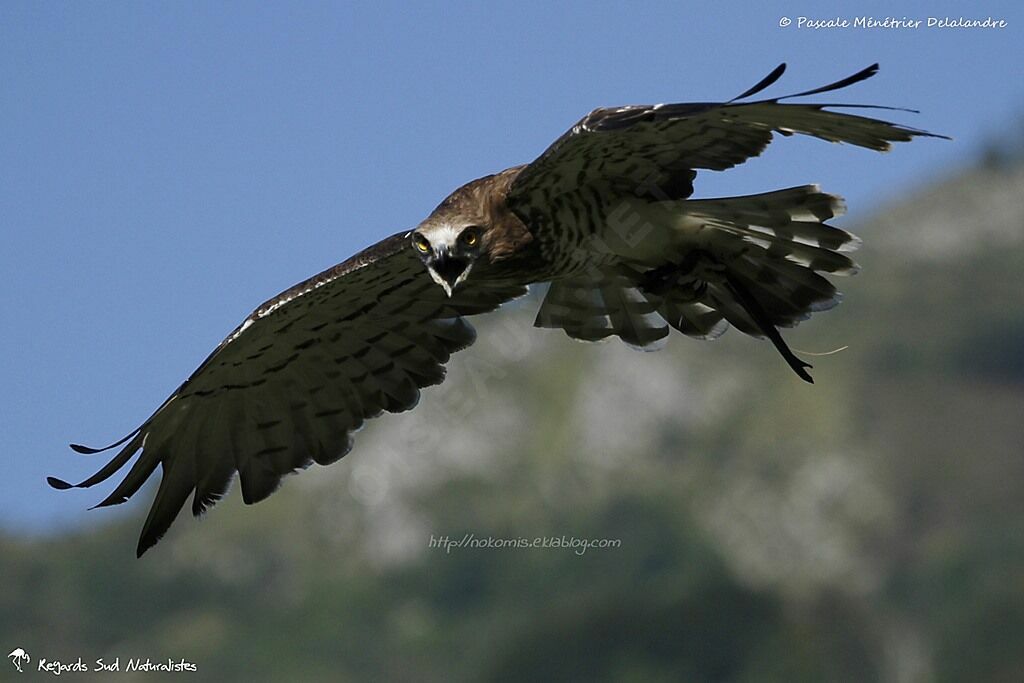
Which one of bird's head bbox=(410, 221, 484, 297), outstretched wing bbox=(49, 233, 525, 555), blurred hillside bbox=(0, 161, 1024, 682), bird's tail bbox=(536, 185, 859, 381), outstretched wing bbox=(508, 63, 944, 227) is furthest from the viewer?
blurred hillside bbox=(0, 161, 1024, 682)

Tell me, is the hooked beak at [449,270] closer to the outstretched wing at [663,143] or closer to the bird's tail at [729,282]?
the outstretched wing at [663,143]

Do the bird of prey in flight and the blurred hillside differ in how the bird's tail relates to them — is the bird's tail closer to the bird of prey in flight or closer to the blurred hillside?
the bird of prey in flight

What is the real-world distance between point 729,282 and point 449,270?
1.75 m

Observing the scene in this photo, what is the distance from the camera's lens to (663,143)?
8.64 meters

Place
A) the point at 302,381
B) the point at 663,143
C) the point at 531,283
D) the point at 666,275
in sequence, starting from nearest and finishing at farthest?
the point at 663,143 < the point at 531,283 < the point at 666,275 < the point at 302,381

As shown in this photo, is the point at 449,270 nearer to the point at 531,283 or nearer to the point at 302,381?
the point at 531,283

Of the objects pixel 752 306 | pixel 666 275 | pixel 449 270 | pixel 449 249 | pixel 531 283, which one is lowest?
pixel 752 306

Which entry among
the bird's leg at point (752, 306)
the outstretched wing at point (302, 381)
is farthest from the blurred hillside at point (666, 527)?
the bird's leg at point (752, 306)

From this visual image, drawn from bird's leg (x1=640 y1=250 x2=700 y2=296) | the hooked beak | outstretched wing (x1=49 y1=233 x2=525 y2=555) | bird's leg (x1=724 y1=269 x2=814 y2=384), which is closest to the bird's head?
the hooked beak

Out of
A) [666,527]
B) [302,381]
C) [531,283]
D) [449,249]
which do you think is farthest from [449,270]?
[666,527]

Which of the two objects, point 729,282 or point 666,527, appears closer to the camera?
point 729,282

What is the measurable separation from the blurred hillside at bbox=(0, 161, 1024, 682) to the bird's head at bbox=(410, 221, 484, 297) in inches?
1944

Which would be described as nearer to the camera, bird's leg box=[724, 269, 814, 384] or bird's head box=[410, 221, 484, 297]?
bird's head box=[410, 221, 484, 297]

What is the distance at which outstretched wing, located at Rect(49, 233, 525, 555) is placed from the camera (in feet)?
33.1
